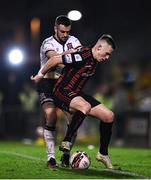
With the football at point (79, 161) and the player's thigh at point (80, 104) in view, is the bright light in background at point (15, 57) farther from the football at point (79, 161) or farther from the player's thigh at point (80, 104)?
the player's thigh at point (80, 104)

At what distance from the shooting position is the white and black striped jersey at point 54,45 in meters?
10.5

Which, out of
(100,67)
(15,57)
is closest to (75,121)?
(15,57)

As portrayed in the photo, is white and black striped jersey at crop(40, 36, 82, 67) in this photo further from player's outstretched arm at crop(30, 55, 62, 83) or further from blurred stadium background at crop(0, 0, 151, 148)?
blurred stadium background at crop(0, 0, 151, 148)

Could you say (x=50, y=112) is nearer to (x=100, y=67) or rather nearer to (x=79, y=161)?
(x=79, y=161)

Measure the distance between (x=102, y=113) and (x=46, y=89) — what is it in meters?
1.06

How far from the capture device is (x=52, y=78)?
1062cm

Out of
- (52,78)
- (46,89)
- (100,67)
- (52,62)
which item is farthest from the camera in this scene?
(100,67)

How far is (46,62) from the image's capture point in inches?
410

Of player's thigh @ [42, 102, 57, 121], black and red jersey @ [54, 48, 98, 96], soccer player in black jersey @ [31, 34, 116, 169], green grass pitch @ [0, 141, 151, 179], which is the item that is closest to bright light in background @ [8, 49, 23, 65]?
green grass pitch @ [0, 141, 151, 179]

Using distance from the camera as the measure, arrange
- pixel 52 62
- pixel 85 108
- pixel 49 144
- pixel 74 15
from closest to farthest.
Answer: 1. pixel 85 108
2. pixel 52 62
3. pixel 49 144
4. pixel 74 15

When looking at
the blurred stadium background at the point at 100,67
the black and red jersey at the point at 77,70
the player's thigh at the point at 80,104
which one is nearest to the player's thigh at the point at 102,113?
the player's thigh at the point at 80,104

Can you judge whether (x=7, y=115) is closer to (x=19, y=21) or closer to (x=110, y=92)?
(x=110, y=92)

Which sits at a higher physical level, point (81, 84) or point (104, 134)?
point (81, 84)

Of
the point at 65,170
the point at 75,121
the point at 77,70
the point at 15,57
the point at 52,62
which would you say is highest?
the point at 15,57
